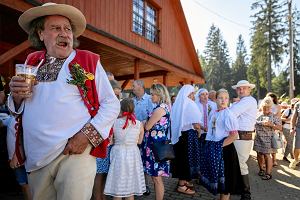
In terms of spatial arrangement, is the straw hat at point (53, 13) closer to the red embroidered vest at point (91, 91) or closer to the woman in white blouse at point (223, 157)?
the red embroidered vest at point (91, 91)

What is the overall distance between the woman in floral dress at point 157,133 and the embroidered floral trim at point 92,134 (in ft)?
8.41

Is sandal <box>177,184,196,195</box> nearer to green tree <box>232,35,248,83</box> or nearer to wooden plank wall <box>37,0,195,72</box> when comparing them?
wooden plank wall <box>37,0,195,72</box>

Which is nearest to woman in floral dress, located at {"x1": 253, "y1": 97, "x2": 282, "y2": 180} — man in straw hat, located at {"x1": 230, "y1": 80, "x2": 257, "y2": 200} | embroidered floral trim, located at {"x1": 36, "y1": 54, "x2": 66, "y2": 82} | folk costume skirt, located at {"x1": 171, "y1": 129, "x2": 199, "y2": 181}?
man in straw hat, located at {"x1": 230, "y1": 80, "x2": 257, "y2": 200}

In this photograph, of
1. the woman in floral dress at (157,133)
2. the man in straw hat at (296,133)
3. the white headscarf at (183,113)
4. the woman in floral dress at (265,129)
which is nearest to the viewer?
the woman in floral dress at (157,133)

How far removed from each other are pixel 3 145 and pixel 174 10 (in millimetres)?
11639

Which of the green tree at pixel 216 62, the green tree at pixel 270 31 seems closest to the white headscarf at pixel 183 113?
the green tree at pixel 270 31

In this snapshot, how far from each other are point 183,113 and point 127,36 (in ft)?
17.3

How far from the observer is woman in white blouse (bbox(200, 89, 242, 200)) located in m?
4.60

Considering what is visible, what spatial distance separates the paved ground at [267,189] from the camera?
5.57 m

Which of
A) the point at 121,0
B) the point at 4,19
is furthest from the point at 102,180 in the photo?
the point at 121,0

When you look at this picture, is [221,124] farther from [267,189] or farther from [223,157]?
[267,189]

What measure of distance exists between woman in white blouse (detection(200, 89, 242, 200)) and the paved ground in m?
1.01

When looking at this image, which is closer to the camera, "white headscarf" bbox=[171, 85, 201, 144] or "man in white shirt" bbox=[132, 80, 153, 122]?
"white headscarf" bbox=[171, 85, 201, 144]

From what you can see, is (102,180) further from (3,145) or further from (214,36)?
(214,36)
